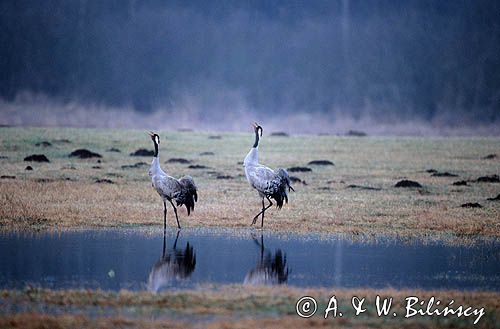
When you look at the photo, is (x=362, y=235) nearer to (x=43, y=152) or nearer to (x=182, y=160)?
(x=182, y=160)

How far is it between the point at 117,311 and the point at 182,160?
36.0 m

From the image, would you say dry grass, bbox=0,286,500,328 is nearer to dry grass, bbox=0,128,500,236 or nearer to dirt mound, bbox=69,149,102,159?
dry grass, bbox=0,128,500,236

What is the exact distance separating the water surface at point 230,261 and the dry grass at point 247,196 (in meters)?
1.80

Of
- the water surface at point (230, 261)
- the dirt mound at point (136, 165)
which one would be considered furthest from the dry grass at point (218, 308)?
the dirt mound at point (136, 165)

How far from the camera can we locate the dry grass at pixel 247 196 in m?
22.7

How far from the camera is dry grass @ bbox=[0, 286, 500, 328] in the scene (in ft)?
39.3

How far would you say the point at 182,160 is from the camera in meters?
48.4

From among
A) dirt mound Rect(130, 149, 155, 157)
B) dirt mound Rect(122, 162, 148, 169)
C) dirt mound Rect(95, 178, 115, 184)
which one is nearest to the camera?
dirt mound Rect(95, 178, 115, 184)

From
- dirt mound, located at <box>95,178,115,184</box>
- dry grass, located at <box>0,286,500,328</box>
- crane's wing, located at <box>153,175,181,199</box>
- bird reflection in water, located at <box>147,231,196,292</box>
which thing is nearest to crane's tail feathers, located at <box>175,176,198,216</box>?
crane's wing, located at <box>153,175,181,199</box>

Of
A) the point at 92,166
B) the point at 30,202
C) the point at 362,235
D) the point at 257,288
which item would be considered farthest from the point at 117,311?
the point at 92,166

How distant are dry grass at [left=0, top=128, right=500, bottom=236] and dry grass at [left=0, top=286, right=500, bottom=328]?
25.2ft

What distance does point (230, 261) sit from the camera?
676 inches

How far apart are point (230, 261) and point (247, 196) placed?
41.7ft

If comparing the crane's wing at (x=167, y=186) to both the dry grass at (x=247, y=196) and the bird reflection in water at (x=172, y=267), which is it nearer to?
the dry grass at (x=247, y=196)
